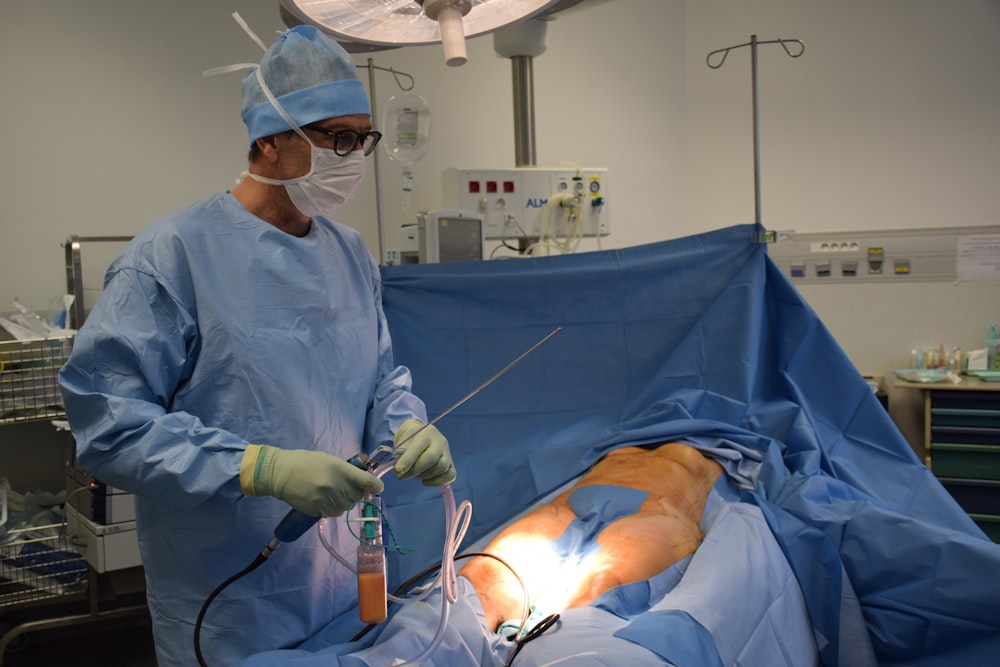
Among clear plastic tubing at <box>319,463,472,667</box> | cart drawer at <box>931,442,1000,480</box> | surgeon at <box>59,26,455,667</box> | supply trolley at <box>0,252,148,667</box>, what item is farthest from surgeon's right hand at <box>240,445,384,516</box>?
cart drawer at <box>931,442,1000,480</box>

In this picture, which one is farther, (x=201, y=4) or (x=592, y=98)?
(x=592, y=98)

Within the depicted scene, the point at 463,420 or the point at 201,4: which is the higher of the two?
the point at 201,4

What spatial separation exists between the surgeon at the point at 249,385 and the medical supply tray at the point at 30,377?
1.28 m

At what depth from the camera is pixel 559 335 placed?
7.88 feet

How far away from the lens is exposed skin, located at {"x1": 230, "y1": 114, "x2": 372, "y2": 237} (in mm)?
1419

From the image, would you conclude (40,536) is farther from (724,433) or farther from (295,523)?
(724,433)

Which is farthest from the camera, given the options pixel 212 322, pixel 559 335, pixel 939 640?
pixel 559 335

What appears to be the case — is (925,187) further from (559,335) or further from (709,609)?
(709,609)

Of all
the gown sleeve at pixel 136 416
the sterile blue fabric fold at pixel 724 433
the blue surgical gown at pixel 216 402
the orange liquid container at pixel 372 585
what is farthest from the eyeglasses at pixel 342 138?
the sterile blue fabric fold at pixel 724 433

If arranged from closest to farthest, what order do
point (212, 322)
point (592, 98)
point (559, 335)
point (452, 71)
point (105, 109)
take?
point (212, 322) < point (559, 335) < point (105, 109) < point (452, 71) < point (592, 98)

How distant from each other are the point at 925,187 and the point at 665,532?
2974 mm

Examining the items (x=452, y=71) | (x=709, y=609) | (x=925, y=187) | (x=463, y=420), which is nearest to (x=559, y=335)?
(x=463, y=420)

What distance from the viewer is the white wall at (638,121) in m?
3.01

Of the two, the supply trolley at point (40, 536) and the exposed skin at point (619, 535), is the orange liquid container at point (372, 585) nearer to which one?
the exposed skin at point (619, 535)
